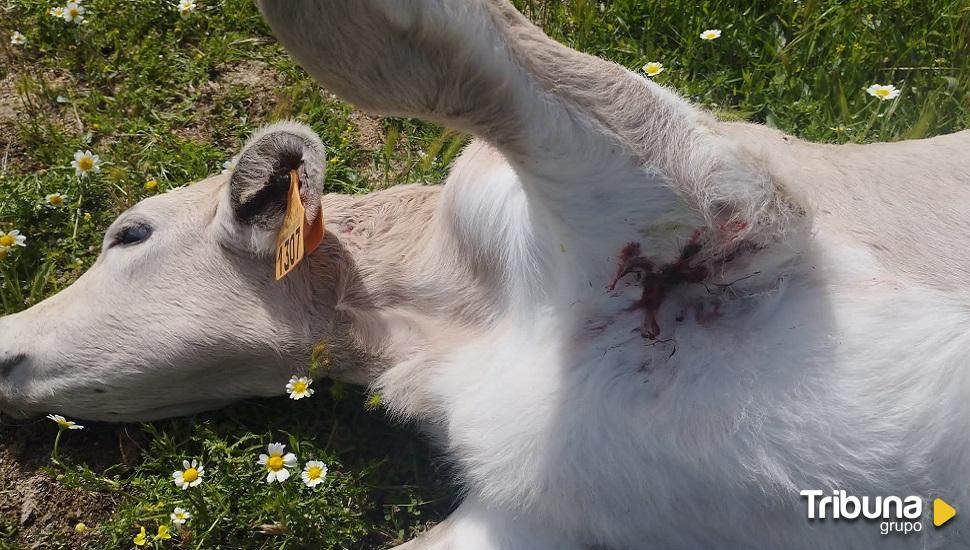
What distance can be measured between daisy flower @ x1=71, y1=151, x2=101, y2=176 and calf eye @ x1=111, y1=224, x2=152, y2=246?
37.9 inches

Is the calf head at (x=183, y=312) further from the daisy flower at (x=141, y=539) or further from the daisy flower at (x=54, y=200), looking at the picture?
the daisy flower at (x=54, y=200)

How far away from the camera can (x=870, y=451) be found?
80.0 inches

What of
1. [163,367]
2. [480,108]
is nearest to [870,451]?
[480,108]

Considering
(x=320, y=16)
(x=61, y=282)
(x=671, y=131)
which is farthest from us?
(x=61, y=282)

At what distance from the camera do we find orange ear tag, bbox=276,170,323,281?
2.46 m

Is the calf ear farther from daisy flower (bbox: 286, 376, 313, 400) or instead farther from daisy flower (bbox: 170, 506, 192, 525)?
daisy flower (bbox: 170, 506, 192, 525)

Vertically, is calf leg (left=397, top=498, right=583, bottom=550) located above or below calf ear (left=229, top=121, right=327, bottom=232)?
below

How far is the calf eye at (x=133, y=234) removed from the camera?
9.73 ft

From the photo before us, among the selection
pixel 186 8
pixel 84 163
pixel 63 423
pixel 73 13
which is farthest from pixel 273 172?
pixel 73 13

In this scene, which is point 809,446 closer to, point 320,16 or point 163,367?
point 320,16

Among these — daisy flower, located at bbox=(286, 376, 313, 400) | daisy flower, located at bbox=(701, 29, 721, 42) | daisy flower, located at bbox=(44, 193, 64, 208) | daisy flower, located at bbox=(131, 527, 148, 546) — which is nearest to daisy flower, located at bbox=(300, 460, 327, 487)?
daisy flower, located at bbox=(286, 376, 313, 400)

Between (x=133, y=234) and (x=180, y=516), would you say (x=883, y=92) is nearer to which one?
(x=133, y=234)

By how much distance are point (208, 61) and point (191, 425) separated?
1.93 metres

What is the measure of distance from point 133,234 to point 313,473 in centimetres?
97
